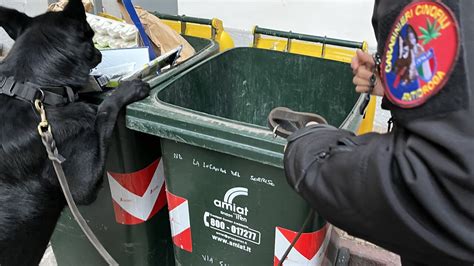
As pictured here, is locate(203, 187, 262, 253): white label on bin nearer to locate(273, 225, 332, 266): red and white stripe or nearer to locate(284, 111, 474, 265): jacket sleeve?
locate(273, 225, 332, 266): red and white stripe

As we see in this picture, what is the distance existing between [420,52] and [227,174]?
73cm

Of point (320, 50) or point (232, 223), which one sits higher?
point (320, 50)

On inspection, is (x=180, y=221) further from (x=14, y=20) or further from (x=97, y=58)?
(x=14, y=20)

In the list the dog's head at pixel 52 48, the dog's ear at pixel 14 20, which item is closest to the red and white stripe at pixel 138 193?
the dog's head at pixel 52 48

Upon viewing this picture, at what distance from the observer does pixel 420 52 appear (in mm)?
656

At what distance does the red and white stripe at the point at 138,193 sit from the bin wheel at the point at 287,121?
0.65 m

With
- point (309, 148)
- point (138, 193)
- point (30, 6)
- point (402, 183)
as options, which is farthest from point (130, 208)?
point (30, 6)

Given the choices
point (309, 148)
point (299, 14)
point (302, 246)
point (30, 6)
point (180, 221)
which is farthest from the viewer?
point (30, 6)

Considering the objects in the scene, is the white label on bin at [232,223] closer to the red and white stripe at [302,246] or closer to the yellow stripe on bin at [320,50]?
the red and white stripe at [302,246]

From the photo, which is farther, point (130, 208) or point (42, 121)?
point (130, 208)

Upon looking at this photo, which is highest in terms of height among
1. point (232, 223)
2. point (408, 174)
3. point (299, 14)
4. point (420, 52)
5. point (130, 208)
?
point (420, 52)

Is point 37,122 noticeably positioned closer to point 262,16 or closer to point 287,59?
point 287,59

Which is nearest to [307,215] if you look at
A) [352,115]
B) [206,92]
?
[352,115]

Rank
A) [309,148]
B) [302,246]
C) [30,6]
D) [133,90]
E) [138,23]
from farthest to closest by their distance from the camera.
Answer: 1. [30,6]
2. [138,23]
3. [133,90]
4. [302,246]
5. [309,148]
